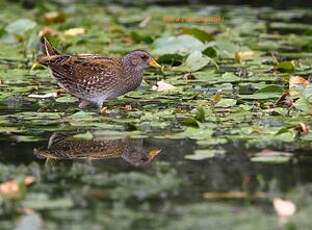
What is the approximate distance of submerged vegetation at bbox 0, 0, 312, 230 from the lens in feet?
20.2

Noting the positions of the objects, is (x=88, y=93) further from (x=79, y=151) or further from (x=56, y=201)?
(x=56, y=201)

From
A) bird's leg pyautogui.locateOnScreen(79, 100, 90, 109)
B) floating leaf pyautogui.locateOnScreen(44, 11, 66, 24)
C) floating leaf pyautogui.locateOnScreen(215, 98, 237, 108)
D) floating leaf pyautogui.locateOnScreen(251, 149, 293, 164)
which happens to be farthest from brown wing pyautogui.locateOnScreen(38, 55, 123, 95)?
floating leaf pyautogui.locateOnScreen(44, 11, 66, 24)

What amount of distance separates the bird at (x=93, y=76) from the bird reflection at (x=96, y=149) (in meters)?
1.40

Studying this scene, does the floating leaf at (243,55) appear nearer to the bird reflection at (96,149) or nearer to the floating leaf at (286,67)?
the floating leaf at (286,67)

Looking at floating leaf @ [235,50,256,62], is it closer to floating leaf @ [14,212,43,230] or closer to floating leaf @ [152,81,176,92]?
floating leaf @ [152,81,176,92]

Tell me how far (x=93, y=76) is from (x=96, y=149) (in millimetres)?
1899

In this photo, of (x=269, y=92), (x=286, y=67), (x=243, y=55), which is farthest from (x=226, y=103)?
(x=243, y=55)

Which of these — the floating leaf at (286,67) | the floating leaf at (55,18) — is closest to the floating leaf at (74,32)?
the floating leaf at (55,18)

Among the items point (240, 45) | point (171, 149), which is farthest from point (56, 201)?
point (240, 45)

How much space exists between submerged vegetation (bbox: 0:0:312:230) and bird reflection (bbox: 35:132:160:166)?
0.6 inches

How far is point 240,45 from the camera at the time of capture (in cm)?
1342

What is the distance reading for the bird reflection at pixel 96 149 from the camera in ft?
24.7

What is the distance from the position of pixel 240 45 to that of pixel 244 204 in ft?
24.1

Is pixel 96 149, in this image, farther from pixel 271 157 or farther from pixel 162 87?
pixel 162 87
